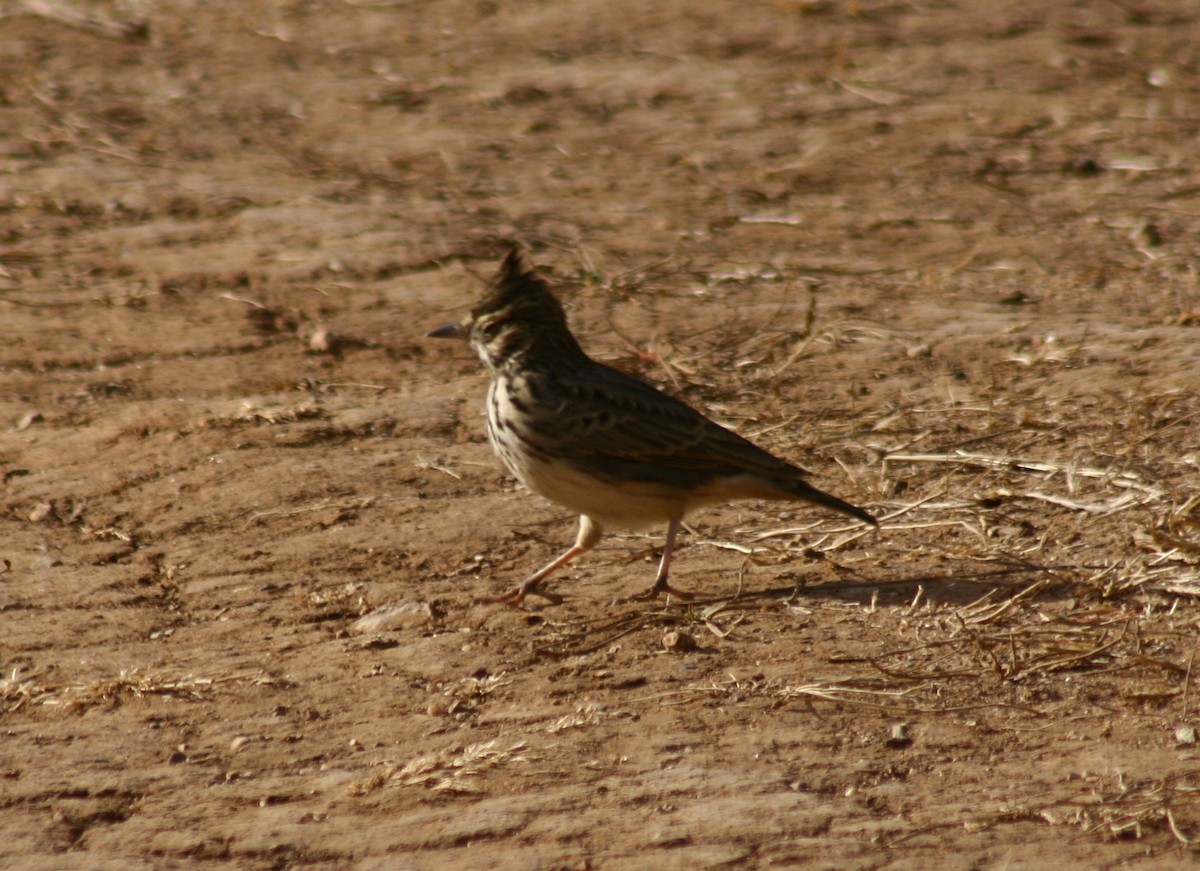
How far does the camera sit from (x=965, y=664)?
5.20m

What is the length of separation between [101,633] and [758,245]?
4.96 m

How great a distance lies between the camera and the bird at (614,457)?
5.75 m

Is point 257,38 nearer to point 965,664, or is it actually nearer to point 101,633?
point 101,633

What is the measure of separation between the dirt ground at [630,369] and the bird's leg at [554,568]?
3.0 inches

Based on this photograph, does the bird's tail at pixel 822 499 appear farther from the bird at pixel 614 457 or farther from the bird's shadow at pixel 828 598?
the bird's shadow at pixel 828 598

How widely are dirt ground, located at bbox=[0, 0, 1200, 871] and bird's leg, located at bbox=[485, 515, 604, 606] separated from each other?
0.25 feet

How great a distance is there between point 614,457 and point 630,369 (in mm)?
2181

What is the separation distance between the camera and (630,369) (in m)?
7.97

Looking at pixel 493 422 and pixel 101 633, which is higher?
pixel 493 422

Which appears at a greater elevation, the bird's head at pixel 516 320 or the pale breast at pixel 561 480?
the bird's head at pixel 516 320

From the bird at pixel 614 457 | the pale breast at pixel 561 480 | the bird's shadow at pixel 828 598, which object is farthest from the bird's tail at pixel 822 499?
the pale breast at pixel 561 480

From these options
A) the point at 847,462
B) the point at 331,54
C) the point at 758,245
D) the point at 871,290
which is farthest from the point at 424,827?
the point at 331,54

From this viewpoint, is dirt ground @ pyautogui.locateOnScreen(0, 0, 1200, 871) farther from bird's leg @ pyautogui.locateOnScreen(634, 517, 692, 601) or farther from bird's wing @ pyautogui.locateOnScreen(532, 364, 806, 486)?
bird's wing @ pyautogui.locateOnScreen(532, 364, 806, 486)

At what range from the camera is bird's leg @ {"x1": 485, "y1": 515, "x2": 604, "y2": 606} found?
582cm
